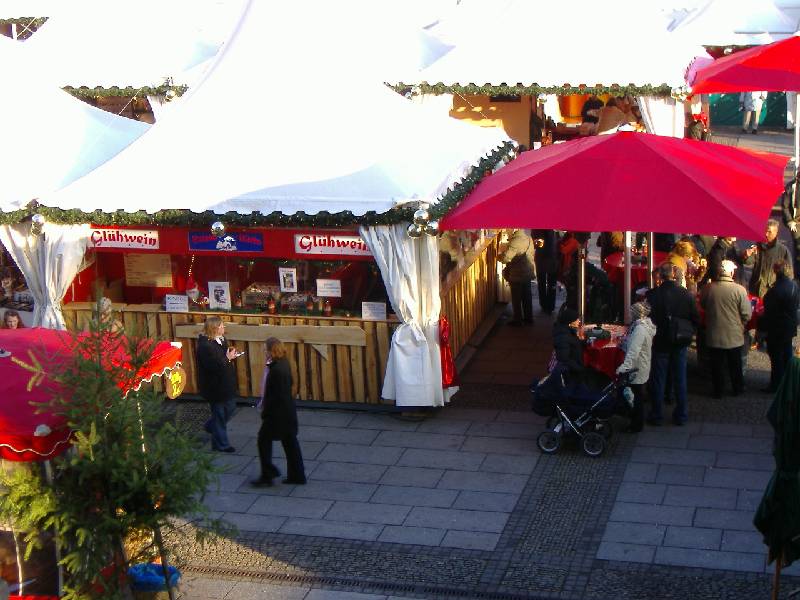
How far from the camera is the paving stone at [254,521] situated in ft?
32.9

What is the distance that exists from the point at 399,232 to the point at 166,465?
190 inches

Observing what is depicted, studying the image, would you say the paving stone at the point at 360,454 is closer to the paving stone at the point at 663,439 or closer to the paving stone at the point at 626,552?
the paving stone at the point at 663,439

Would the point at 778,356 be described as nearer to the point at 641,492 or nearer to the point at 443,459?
the point at 641,492

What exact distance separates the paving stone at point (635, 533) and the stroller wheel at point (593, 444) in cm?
134

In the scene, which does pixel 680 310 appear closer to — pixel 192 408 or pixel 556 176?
pixel 556 176

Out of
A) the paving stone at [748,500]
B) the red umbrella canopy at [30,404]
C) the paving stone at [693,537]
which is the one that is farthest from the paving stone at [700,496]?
the red umbrella canopy at [30,404]

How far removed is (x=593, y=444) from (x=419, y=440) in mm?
1710

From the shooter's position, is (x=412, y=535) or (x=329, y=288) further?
(x=329, y=288)

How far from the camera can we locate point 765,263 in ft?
45.1

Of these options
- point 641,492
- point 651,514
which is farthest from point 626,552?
point 641,492

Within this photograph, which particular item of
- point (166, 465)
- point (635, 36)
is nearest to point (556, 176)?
point (166, 465)

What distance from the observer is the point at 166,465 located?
756 centimetres

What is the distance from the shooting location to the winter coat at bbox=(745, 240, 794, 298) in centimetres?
1367

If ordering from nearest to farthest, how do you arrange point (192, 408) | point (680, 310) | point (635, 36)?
point (680, 310) → point (192, 408) → point (635, 36)
